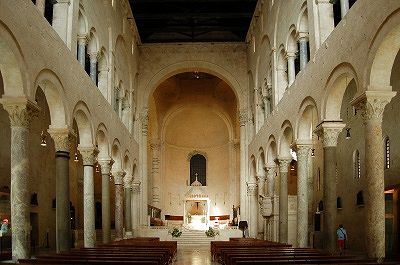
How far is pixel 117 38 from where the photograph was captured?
29250 millimetres

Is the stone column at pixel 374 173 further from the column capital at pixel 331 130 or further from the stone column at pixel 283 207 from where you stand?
the stone column at pixel 283 207

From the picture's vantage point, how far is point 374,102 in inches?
550

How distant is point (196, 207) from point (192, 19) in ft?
60.0

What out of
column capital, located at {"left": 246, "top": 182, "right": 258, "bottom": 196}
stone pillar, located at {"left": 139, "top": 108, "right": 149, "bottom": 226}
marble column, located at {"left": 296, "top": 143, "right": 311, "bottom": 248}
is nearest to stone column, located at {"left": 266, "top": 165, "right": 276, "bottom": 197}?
marble column, located at {"left": 296, "top": 143, "right": 311, "bottom": 248}

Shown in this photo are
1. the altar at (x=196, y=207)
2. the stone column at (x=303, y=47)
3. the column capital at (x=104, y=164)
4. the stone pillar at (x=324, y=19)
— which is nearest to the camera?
the stone pillar at (x=324, y=19)

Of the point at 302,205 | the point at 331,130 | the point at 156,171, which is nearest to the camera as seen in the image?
the point at 331,130

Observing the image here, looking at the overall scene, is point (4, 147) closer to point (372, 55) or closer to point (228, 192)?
point (372, 55)

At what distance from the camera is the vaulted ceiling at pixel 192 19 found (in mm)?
33875

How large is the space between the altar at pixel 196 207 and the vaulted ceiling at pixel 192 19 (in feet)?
47.2

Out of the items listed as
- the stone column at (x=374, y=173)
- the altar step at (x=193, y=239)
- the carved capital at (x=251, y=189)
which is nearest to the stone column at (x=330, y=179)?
the stone column at (x=374, y=173)

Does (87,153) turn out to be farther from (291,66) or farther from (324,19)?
(324,19)

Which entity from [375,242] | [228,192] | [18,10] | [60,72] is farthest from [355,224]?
[228,192]

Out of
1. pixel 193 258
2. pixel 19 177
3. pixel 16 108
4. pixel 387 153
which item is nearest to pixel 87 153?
pixel 193 258

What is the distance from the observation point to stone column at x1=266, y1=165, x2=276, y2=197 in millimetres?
28000
